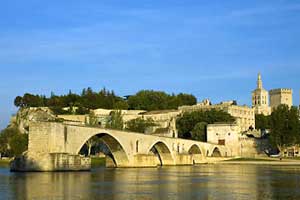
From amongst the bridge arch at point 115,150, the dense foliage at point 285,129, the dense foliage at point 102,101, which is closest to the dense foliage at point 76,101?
the dense foliage at point 102,101

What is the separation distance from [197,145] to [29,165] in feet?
147

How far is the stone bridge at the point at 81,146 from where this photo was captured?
45.1 metres

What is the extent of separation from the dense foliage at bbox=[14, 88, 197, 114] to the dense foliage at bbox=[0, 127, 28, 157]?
18518 millimetres

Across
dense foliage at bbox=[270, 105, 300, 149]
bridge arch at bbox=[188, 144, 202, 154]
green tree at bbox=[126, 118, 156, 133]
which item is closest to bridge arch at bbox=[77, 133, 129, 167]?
Answer: bridge arch at bbox=[188, 144, 202, 154]

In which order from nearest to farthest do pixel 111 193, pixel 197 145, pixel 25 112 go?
1. pixel 111 193
2. pixel 197 145
3. pixel 25 112

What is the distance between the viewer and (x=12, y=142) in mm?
84562

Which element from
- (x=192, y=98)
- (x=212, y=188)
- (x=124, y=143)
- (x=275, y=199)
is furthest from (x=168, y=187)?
(x=192, y=98)

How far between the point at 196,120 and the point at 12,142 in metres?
38.8

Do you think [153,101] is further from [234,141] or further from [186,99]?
[234,141]

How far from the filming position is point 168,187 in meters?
31.9

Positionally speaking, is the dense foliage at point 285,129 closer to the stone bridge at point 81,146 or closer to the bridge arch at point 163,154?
the stone bridge at point 81,146

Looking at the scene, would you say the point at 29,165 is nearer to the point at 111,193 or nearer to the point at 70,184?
the point at 70,184

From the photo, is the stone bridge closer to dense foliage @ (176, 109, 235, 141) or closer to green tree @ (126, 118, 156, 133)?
dense foliage @ (176, 109, 235, 141)

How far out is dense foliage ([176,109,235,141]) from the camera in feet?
342
